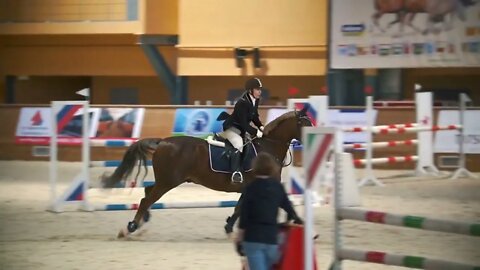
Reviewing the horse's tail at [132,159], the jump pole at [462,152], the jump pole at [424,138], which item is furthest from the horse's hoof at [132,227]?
the jump pole at [462,152]

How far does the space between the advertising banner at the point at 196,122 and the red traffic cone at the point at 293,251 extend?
12.5 m

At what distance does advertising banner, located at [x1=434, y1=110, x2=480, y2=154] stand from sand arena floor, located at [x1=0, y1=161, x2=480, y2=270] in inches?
122

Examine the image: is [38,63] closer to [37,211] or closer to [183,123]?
[183,123]

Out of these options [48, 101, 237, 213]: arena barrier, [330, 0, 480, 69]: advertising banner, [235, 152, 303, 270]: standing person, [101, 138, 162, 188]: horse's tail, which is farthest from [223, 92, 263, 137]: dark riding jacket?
[330, 0, 480, 69]: advertising banner

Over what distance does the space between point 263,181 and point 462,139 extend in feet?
38.5

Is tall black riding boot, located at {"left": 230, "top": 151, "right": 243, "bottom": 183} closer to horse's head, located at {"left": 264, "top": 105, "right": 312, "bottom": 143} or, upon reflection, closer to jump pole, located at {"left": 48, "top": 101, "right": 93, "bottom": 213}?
horse's head, located at {"left": 264, "top": 105, "right": 312, "bottom": 143}

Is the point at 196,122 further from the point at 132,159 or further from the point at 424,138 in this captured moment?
the point at 132,159

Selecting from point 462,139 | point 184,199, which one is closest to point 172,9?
point 462,139

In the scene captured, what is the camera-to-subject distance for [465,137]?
→ 682 inches

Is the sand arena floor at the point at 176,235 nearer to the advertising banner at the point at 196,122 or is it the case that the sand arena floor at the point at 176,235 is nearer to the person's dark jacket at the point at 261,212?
the person's dark jacket at the point at 261,212

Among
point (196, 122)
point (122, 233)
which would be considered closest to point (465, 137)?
point (196, 122)

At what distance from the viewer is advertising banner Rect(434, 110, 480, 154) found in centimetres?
1717

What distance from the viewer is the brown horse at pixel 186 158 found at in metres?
9.38

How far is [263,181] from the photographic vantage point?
5543mm
